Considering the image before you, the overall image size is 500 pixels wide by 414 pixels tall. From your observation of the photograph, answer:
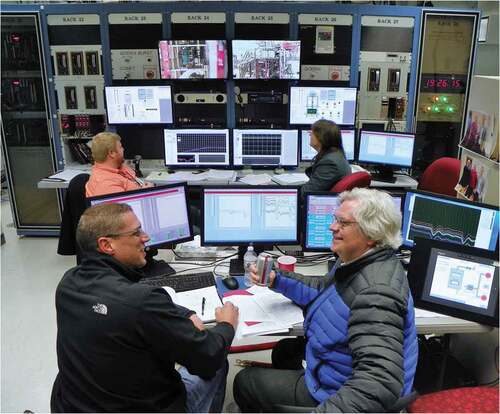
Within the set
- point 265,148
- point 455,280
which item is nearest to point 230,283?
point 455,280

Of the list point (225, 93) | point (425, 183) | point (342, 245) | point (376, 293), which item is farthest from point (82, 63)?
point (376, 293)

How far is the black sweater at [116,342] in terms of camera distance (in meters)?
1.32

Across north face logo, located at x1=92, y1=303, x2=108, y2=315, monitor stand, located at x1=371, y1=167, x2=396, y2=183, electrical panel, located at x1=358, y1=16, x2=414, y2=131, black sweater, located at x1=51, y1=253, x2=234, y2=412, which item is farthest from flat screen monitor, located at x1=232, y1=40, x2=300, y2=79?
north face logo, located at x1=92, y1=303, x2=108, y2=315

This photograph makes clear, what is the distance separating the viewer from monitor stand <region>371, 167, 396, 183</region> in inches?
169

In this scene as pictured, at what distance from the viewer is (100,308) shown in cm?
132

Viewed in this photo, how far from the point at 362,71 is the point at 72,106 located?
2.92 metres

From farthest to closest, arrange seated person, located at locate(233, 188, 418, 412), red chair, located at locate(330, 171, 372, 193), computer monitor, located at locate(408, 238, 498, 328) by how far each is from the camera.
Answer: red chair, located at locate(330, 171, 372, 193) < computer monitor, located at locate(408, 238, 498, 328) < seated person, located at locate(233, 188, 418, 412)

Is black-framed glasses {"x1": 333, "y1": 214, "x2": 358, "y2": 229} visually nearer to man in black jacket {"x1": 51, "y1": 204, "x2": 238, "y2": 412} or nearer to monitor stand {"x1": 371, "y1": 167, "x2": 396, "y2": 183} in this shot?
man in black jacket {"x1": 51, "y1": 204, "x2": 238, "y2": 412}

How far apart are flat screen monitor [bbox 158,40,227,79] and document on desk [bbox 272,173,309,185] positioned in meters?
1.10

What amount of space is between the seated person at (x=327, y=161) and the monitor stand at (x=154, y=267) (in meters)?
1.31

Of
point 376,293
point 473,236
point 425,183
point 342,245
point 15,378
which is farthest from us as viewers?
point 425,183

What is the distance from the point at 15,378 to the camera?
251cm

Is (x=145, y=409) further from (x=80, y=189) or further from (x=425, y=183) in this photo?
(x=425, y=183)

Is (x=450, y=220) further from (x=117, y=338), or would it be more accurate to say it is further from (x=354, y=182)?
(x=117, y=338)
